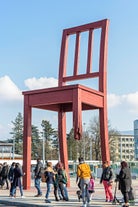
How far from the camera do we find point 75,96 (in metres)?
18.3

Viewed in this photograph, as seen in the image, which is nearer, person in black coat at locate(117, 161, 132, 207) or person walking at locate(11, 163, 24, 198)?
person in black coat at locate(117, 161, 132, 207)

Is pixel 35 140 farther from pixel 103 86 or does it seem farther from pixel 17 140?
pixel 103 86

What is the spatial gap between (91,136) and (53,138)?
45.4m

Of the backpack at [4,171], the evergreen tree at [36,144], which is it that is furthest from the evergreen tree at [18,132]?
the backpack at [4,171]

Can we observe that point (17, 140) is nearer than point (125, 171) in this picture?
No

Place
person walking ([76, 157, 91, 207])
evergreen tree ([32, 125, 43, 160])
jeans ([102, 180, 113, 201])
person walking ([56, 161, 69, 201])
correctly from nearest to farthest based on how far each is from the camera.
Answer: person walking ([76, 157, 91, 207]) < jeans ([102, 180, 113, 201]) < person walking ([56, 161, 69, 201]) < evergreen tree ([32, 125, 43, 160])

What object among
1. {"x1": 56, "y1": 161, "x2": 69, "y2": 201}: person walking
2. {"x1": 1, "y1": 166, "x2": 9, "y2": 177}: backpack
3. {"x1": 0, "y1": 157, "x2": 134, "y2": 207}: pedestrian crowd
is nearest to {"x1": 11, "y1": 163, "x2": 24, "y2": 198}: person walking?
{"x1": 0, "y1": 157, "x2": 134, "y2": 207}: pedestrian crowd

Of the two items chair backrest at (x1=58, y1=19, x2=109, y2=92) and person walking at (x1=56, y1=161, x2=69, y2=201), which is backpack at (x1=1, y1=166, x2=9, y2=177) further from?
person walking at (x1=56, y1=161, x2=69, y2=201)

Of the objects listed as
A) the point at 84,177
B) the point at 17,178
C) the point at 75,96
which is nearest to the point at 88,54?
the point at 75,96

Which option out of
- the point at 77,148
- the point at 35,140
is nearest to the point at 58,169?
the point at 77,148

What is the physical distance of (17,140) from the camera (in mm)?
104750

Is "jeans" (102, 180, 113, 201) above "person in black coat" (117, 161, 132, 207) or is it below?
below

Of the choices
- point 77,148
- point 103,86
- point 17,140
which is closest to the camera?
point 103,86

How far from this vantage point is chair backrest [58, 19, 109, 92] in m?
19.9
